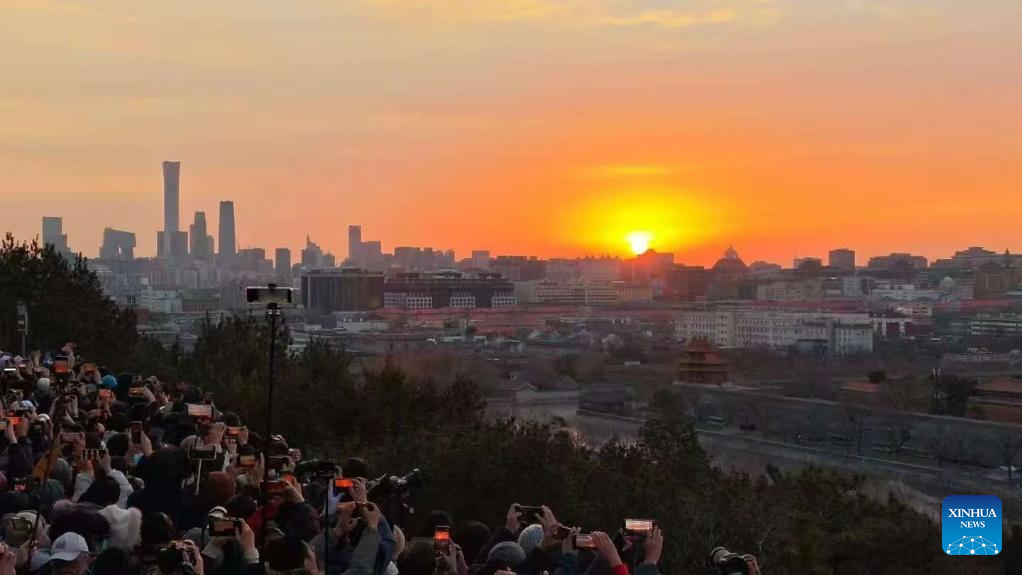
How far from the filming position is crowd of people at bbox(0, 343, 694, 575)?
19.4ft

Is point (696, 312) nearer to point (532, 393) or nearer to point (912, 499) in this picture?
point (532, 393)

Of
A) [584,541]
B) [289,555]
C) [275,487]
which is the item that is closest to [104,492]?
[275,487]

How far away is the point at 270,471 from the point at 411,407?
15.8 m

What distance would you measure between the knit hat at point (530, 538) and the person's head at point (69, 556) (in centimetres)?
182

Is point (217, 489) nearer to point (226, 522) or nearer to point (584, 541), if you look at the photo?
point (226, 522)

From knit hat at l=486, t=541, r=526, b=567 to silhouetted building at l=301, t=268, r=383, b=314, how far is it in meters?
121

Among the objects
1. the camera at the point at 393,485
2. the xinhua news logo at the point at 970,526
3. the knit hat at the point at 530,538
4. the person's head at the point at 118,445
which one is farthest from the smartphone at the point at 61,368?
the xinhua news logo at the point at 970,526

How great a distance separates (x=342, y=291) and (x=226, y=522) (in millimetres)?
132992

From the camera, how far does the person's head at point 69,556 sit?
5957mm

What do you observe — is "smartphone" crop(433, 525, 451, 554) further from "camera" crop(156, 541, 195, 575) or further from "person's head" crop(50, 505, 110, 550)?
"person's head" crop(50, 505, 110, 550)

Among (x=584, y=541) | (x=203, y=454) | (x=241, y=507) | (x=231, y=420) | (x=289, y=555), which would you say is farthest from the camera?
(x=231, y=420)

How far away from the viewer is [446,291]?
152m

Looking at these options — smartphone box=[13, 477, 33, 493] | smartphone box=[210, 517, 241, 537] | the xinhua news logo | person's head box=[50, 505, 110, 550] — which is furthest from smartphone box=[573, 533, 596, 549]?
the xinhua news logo

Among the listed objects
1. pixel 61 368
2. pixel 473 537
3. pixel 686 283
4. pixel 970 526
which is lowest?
pixel 970 526
